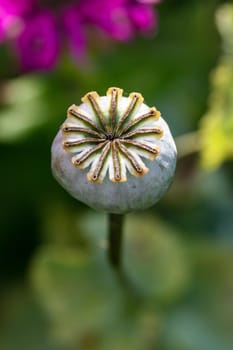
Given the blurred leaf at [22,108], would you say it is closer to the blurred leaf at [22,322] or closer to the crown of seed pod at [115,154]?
the blurred leaf at [22,322]

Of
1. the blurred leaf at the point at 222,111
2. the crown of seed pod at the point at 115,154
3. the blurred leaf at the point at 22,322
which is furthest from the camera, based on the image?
the blurred leaf at the point at 22,322

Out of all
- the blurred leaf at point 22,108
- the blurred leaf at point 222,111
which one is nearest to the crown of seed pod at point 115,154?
the blurred leaf at point 222,111

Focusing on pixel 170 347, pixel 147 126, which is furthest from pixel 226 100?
pixel 147 126

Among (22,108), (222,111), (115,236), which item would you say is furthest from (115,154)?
(22,108)

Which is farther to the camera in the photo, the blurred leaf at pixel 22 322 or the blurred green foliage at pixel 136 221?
the blurred leaf at pixel 22 322

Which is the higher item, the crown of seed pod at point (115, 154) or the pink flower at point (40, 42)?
the pink flower at point (40, 42)

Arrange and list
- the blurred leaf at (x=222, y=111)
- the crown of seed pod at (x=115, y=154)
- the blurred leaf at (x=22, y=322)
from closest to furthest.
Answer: the crown of seed pod at (x=115, y=154), the blurred leaf at (x=222, y=111), the blurred leaf at (x=22, y=322)

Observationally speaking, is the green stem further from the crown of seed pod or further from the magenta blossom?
the magenta blossom
